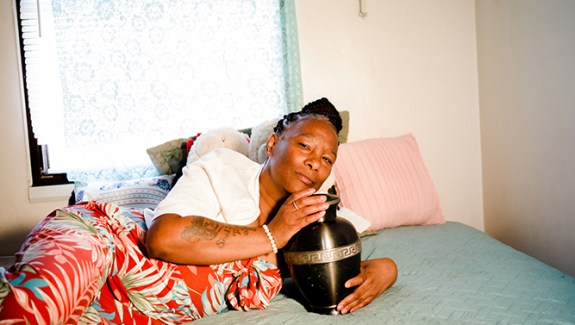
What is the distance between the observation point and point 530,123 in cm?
245

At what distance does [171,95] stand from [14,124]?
37.5 inches

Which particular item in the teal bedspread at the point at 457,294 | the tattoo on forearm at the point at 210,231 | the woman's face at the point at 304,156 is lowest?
the teal bedspread at the point at 457,294

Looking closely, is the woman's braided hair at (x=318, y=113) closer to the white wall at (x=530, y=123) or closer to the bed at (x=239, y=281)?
the bed at (x=239, y=281)

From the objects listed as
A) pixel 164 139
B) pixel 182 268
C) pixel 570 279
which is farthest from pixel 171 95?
pixel 570 279

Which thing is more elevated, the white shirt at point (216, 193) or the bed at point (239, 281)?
the white shirt at point (216, 193)

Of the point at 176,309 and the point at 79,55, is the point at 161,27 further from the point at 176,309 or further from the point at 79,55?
the point at 176,309

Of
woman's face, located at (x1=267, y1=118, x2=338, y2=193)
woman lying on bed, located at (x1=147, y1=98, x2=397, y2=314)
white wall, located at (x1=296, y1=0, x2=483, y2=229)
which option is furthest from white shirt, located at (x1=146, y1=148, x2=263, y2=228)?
white wall, located at (x1=296, y1=0, x2=483, y2=229)

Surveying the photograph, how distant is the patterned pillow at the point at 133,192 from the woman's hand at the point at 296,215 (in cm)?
122

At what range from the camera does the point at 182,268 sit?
1.37 meters

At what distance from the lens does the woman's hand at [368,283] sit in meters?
1.33

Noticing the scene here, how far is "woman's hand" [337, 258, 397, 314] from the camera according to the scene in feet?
4.37

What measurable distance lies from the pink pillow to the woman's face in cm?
88

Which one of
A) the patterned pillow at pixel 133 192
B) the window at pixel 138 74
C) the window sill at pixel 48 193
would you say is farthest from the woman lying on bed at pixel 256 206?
the window sill at pixel 48 193

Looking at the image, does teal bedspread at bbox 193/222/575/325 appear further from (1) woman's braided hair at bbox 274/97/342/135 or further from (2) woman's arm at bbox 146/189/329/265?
(1) woman's braided hair at bbox 274/97/342/135
